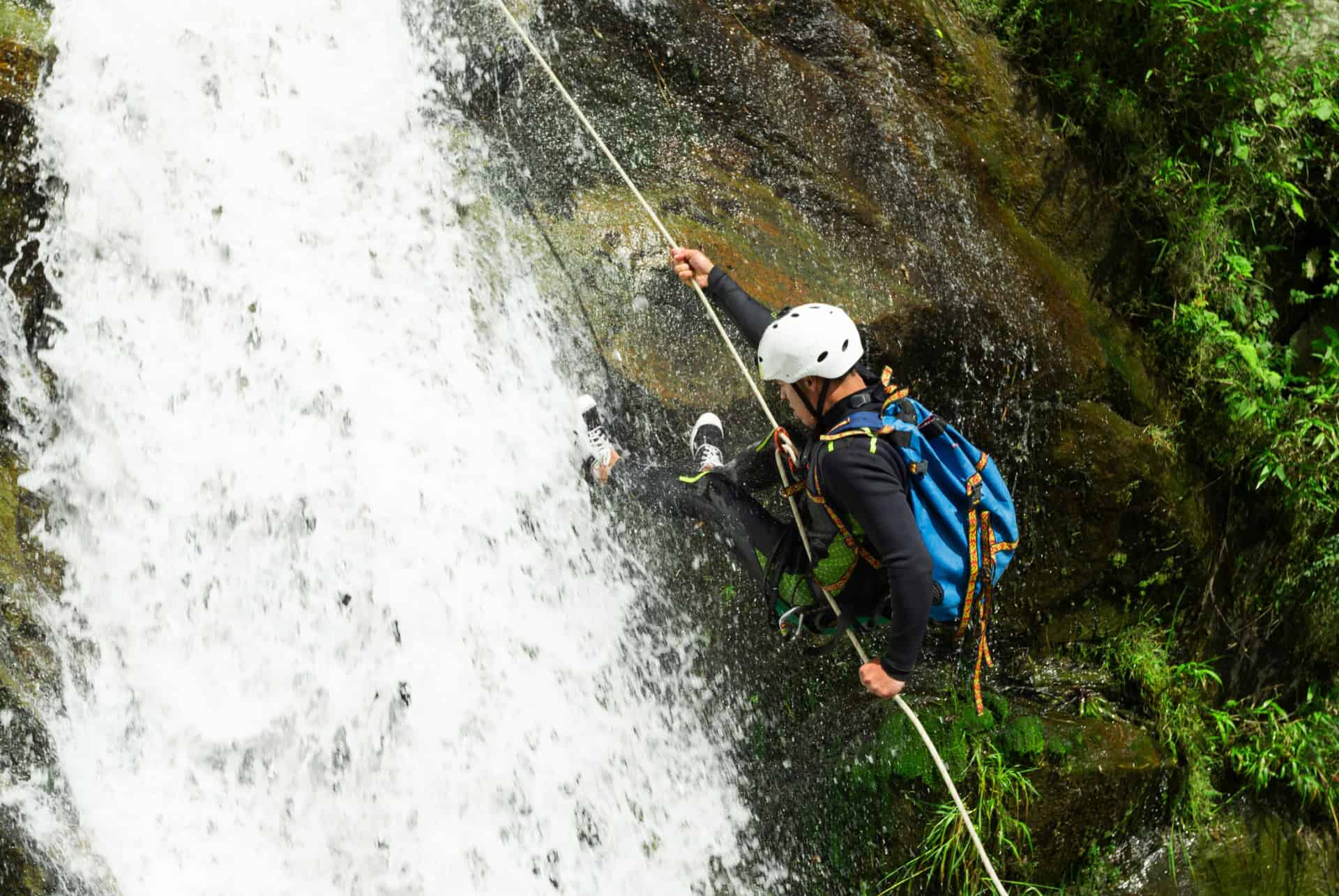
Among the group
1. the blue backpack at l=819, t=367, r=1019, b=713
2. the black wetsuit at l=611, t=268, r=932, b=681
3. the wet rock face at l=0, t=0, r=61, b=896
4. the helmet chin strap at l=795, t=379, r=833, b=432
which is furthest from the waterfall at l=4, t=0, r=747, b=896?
the blue backpack at l=819, t=367, r=1019, b=713

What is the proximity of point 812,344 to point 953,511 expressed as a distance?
79 centimetres

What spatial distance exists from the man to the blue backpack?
100 mm

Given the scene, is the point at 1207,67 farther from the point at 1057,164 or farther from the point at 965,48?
the point at 965,48

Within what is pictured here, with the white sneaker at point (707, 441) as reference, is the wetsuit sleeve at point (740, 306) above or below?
above

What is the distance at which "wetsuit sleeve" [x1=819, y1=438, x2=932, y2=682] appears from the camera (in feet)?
10.5

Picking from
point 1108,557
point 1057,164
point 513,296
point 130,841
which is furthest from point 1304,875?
point 130,841

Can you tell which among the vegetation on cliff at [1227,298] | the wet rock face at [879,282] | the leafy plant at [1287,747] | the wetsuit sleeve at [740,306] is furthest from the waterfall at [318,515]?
the leafy plant at [1287,747]

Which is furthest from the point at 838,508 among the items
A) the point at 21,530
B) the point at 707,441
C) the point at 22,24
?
the point at 22,24

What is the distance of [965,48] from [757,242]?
1906mm

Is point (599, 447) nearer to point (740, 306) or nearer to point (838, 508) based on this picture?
point (740, 306)

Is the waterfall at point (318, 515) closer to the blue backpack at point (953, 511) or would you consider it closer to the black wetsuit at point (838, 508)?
the black wetsuit at point (838, 508)

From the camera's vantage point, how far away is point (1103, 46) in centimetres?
588

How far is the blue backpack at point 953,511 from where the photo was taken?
3531 millimetres

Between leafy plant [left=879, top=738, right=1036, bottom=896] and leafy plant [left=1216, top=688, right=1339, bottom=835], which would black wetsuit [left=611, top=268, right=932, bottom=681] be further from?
leafy plant [left=1216, top=688, right=1339, bottom=835]
